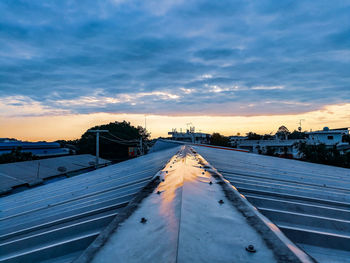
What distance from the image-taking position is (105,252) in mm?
1147

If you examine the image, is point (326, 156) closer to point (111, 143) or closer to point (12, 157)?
point (12, 157)

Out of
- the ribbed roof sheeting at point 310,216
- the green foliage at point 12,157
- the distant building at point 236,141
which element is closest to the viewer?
the ribbed roof sheeting at point 310,216

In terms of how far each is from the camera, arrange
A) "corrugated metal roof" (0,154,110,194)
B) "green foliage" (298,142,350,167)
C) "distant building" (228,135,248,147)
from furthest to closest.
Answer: "distant building" (228,135,248,147), "green foliage" (298,142,350,167), "corrugated metal roof" (0,154,110,194)

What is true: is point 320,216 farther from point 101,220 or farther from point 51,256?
point 51,256

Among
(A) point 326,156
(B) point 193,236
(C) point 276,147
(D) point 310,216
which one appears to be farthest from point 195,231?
(C) point 276,147

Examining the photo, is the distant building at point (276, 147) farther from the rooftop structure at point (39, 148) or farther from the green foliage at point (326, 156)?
A: the rooftop structure at point (39, 148)

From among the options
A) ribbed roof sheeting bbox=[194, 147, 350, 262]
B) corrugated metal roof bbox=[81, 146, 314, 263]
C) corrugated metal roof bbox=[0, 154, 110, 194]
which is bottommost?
corrugated metal roof bbox=[0, 154, 110, 194]

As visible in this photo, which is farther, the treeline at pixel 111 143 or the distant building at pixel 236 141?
the treeline at pixel 111 143

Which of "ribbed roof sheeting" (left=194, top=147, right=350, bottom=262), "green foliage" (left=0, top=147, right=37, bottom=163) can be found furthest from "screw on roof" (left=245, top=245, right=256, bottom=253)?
"green foliage" (left=0, top=147, right=37, bottom=163)

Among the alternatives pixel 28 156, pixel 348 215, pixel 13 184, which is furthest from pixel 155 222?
pixel 28 156

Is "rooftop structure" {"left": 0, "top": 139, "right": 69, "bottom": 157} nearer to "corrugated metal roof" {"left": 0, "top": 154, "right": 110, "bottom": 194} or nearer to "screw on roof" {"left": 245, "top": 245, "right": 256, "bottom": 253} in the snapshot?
"corrugated metal roof" {"left": 0, "top": 154, "right": 110, "bottom": 194}

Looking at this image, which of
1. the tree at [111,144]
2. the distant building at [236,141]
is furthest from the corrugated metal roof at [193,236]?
the distant building at [236,141]

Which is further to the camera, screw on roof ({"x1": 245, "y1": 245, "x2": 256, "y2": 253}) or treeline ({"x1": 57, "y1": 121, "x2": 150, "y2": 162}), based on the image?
treeline ({"x1": 57, "y1": 121, "x2": 150, "y2": 162})

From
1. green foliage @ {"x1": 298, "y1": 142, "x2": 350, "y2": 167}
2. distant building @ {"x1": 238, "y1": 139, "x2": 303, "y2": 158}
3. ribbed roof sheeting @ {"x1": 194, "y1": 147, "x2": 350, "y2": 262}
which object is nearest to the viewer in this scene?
ribbed roof sheeting @ {"x1": 194, "y1": 147, "x2": 350, "y2": 262}
